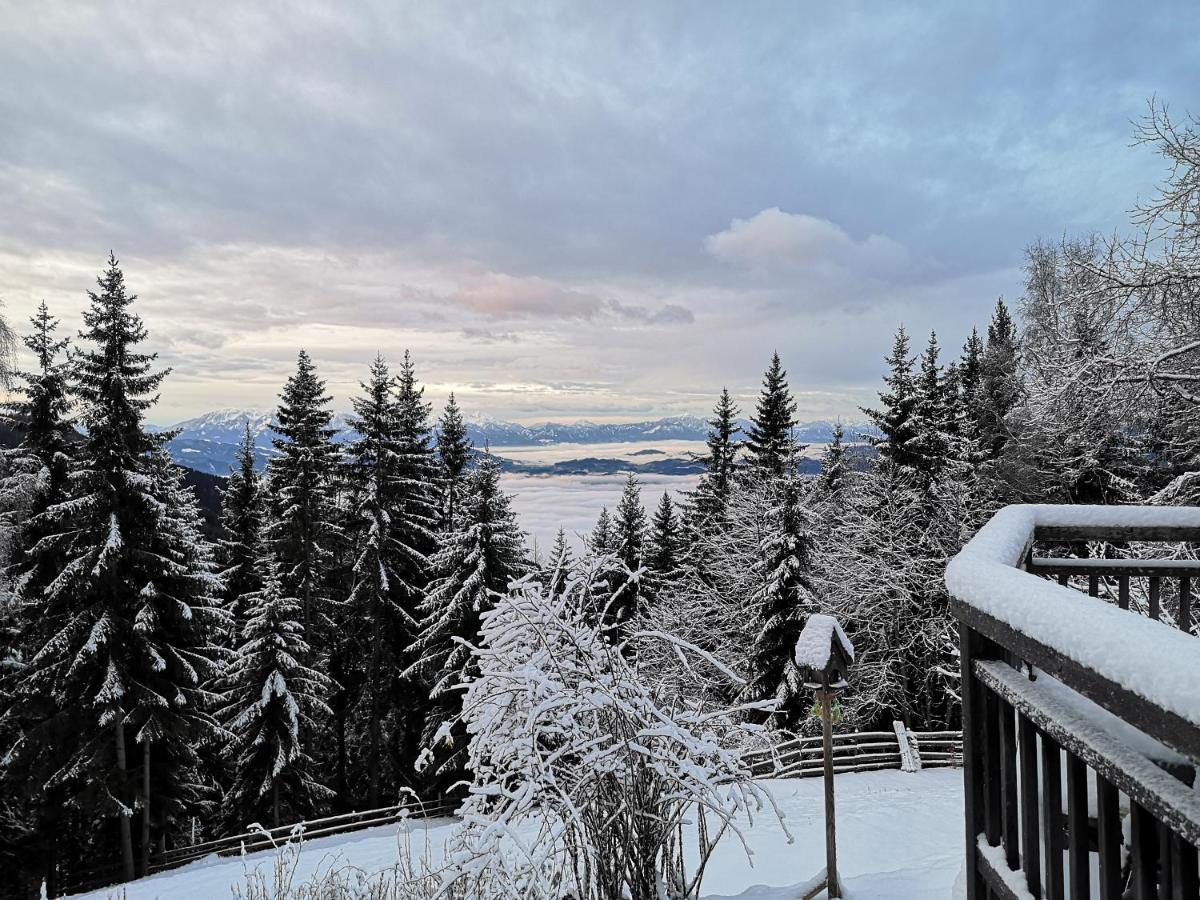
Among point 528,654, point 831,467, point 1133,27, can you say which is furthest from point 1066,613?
point 831,467

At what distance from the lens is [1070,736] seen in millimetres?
1251

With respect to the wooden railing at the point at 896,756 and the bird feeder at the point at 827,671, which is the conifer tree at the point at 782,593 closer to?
the wooden railing at the point at 896,756

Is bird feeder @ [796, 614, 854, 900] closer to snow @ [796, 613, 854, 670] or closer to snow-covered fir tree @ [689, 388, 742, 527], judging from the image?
snow @ [796, 613, 854, 670]

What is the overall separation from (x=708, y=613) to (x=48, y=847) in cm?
1789

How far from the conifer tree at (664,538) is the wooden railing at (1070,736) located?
2706 cm

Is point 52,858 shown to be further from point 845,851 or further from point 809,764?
point 845,851

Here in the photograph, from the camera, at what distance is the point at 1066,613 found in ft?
3.92

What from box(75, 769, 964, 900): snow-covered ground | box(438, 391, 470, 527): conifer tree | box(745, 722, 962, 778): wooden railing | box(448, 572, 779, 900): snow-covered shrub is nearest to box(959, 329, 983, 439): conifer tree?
box(745, 722, 962, 778): wooden railing

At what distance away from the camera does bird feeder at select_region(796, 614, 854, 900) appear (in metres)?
5.34

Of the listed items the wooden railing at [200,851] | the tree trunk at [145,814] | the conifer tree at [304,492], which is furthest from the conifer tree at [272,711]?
the tree trunk at [145,814]

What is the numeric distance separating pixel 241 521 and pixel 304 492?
16.4ft

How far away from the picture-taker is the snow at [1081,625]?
0.87 m

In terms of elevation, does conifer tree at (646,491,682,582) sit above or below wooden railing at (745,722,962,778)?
above

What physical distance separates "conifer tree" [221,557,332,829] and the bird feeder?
48.7 ft
